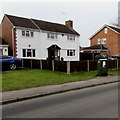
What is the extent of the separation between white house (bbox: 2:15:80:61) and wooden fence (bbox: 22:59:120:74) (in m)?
6.43

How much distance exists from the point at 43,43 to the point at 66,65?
44.4ft

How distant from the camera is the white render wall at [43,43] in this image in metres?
24.0

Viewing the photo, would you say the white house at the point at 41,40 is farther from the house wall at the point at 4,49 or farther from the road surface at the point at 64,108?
the road surface at the point at 64,108

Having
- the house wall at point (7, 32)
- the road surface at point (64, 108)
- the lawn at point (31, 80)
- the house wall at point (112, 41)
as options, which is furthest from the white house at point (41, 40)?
the road surface at point (64, 108)

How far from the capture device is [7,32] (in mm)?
24828

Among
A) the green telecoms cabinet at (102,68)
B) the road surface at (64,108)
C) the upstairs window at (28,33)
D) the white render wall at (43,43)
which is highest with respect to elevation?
the upstairs window at (28,33)

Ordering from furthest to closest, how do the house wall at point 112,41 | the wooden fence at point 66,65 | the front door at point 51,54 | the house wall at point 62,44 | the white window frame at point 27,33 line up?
the house wall at point 112,41 < the front door at point 51,54 < the house wall at point 62,44 < the white window frame at point 27,33 < the wooden fence at point 66,65

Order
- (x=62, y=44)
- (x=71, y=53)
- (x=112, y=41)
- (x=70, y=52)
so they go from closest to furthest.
→ 1. (x=62, y=44)
2. (x=70, y=52)
3. (x=71, y=53)
4. (x=112, y=41)

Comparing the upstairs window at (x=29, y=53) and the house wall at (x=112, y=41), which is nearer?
the upstairs window at (x=29, y=53)

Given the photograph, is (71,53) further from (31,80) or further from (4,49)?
(31,80)

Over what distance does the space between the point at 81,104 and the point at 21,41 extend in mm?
19684

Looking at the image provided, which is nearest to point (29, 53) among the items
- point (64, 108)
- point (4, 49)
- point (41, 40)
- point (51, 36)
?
point (41, 40)

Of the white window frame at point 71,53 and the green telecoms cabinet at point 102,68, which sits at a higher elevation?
the white window frame at point 71,53

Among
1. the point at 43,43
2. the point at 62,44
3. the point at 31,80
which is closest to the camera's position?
the point at 31,80
